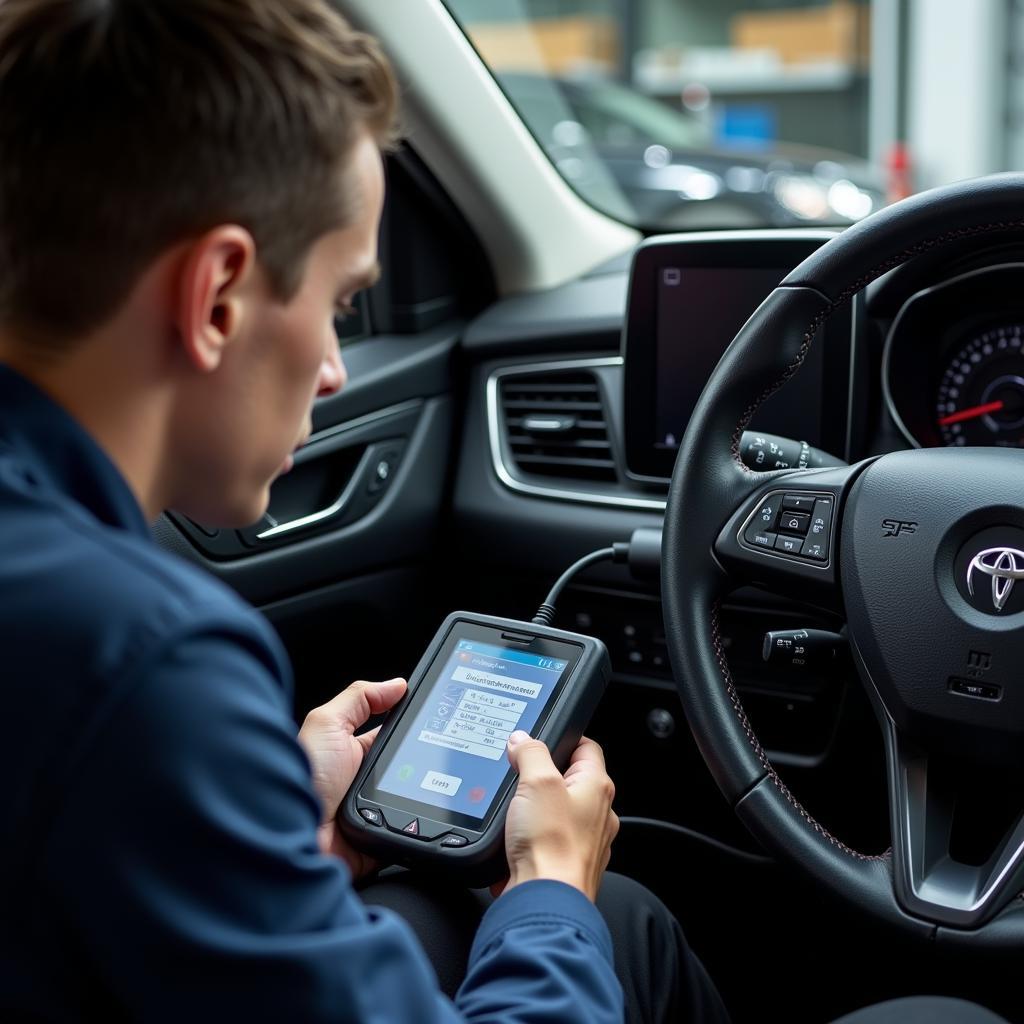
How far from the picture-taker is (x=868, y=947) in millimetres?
1596

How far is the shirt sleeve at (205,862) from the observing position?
60cm

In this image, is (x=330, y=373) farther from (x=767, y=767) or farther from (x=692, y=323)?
(x=692, y=323)

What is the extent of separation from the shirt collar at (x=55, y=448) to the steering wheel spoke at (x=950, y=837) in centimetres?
67

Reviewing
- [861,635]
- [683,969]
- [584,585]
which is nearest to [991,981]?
[683,969]

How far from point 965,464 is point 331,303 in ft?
1.92

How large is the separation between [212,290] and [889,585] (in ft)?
2.14

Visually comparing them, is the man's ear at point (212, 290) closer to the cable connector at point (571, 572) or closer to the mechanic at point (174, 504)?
the mechanic at point (174, 504)

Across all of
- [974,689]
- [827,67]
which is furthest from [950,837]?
[827,67]

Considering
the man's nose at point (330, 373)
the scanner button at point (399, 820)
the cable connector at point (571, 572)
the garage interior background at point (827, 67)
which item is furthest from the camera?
the garage interior background at point (827, 67)

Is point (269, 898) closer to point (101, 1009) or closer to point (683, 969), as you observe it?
point (101, 1009)

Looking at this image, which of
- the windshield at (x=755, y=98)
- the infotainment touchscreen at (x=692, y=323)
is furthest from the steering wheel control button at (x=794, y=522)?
the windshield at (x=755, y=98)

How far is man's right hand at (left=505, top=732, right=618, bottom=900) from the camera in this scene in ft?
3.09

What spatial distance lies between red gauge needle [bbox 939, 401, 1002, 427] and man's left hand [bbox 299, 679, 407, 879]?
2.26ft

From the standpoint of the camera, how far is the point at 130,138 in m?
0.68
